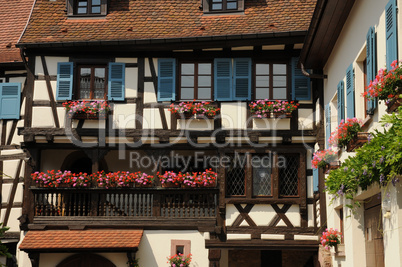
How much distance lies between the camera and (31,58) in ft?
55.9

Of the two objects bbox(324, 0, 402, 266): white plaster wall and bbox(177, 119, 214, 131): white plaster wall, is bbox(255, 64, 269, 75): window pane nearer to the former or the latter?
bbox(177, 119, 214, 131): white plaster wall

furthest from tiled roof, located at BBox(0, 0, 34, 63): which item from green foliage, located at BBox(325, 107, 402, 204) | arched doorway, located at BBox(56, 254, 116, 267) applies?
green foliage, located at BBox(325, 107, 402, 204)

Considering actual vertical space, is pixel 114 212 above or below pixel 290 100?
below

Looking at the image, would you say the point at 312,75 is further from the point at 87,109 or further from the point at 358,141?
the point at 358,141

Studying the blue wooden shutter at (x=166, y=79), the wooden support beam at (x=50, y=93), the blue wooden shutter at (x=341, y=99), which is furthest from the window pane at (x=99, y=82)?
the blue wooden shutter at (x=341, y=99)

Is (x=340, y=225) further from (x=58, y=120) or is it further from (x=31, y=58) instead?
(x=31, y=58)

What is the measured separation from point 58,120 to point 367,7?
28.6 ft

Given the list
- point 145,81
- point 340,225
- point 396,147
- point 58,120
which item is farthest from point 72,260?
point 396,147

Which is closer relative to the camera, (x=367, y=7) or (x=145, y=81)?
(x=367, y=7)

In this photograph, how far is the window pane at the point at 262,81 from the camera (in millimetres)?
16734

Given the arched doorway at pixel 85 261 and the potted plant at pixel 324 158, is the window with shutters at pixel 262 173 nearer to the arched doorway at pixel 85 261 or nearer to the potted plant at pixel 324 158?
the potted plant at pixel 324 158

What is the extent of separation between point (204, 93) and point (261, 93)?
1412 millimetres

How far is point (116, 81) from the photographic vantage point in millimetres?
16844

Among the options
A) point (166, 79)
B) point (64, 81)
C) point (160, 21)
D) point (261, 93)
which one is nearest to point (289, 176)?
point (261, 93)
